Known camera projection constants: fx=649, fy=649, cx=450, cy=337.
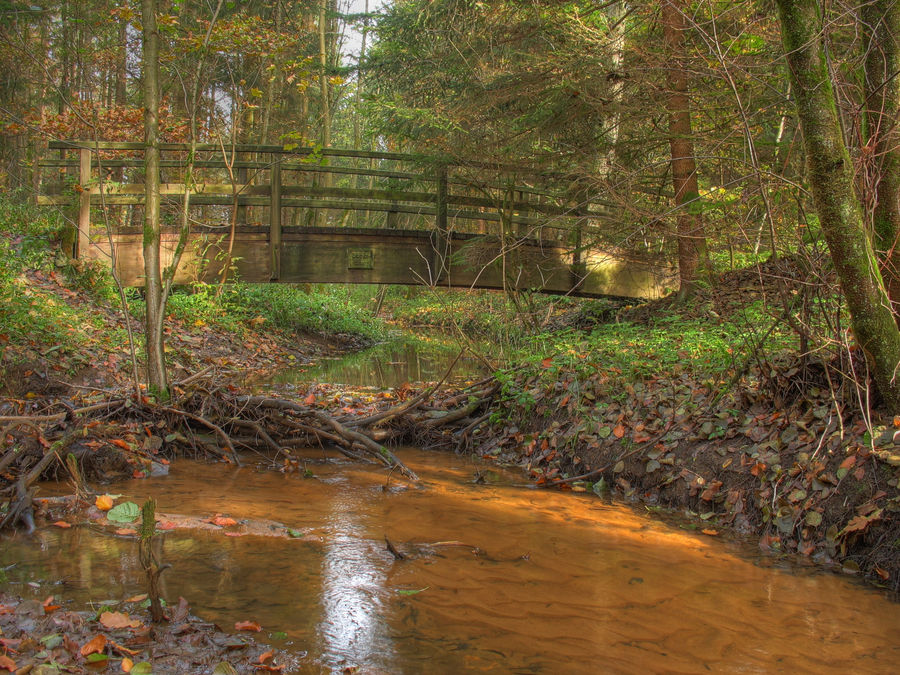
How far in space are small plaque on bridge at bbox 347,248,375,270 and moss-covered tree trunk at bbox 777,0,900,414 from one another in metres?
8.90

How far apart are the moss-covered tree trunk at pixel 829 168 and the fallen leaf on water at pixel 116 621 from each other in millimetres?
4430

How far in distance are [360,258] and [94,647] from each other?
10.1 m

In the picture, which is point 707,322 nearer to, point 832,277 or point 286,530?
point 832,277

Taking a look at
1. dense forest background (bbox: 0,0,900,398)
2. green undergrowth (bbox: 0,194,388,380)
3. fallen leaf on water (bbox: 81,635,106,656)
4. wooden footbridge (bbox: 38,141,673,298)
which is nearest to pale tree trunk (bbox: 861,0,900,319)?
dense forest background (bbox: 0,0,900,398)

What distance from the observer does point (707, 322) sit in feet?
27.8

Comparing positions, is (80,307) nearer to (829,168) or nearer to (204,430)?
(204,430)

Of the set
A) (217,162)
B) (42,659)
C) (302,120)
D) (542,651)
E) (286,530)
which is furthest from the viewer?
(302,120)

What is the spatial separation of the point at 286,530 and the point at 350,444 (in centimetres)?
203

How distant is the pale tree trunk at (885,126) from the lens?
443cm

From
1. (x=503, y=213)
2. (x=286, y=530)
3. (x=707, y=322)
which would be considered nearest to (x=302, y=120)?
(x=503, y=213)

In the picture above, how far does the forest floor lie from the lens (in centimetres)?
401

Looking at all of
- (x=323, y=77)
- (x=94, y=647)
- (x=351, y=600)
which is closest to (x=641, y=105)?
(x=351, y=600)

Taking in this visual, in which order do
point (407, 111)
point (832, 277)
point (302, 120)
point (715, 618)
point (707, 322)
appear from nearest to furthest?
point (715, 618) < point (832, 277) < point (707, 322) < point (407, 111) < point (302, 120)

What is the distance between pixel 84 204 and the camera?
1112cm
